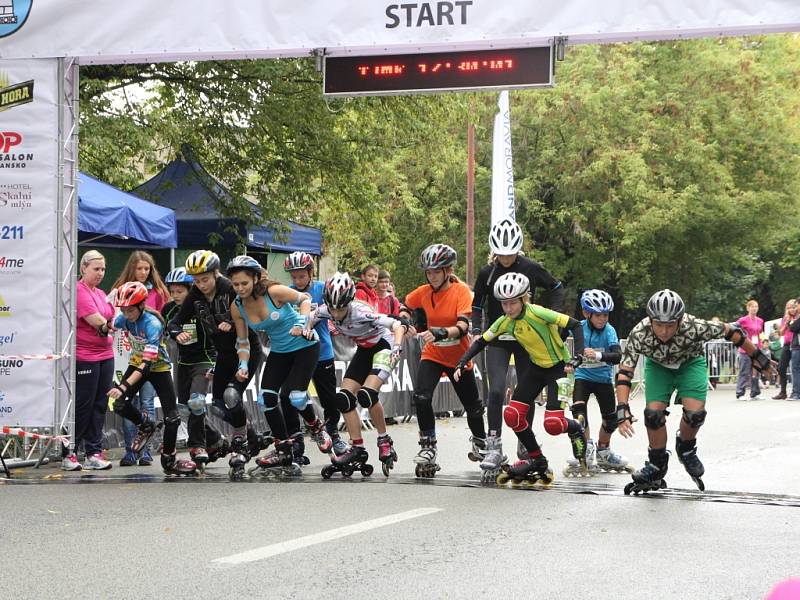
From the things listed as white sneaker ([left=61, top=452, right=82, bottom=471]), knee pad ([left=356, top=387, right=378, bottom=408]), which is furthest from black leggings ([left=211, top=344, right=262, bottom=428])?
white sneaker ([left=61, top=452, right=82, bottom=471])

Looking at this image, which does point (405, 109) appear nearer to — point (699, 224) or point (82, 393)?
point (82, 393)

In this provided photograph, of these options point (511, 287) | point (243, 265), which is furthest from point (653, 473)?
point (243, 265)

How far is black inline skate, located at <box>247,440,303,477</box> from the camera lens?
10695 mm

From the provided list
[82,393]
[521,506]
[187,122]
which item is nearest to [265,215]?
[187,122]

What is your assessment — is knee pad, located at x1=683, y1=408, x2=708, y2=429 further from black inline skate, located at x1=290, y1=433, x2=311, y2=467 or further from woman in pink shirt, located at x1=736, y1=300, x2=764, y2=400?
woman in pink shirt, located at x1=736, y1=300, x2=764, y2=400

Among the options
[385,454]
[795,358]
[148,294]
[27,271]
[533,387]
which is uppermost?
[27,271]

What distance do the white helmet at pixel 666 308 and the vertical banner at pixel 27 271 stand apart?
5.97 meters

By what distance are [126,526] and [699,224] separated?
3277 cm

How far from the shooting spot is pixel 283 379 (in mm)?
10594

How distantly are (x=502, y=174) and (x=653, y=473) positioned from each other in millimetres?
14886

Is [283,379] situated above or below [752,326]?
below

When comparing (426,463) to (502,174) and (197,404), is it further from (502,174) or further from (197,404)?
(502,174)

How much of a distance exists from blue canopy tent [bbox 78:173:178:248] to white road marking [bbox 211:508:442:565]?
7.51m

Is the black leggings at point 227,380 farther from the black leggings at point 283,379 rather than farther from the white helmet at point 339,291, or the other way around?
the white helmet at point 339,291
